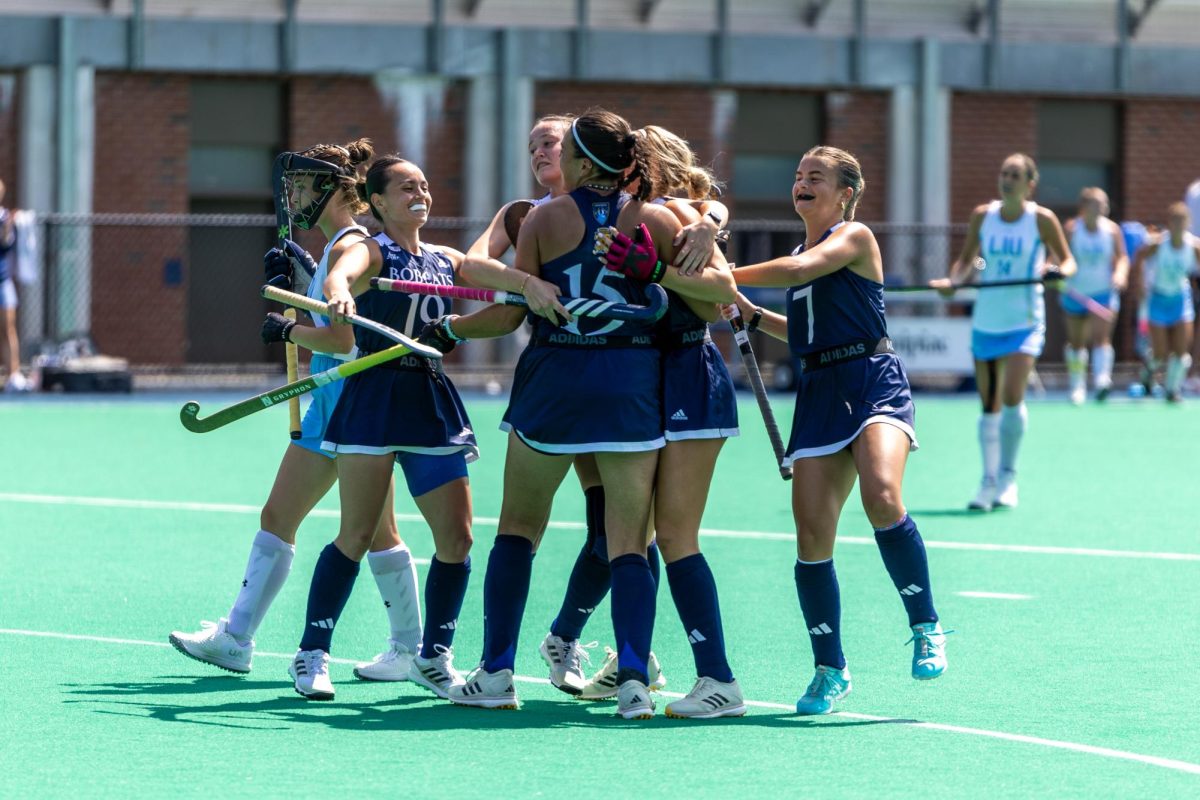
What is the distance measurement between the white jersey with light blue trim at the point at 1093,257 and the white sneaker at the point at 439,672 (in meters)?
17.6

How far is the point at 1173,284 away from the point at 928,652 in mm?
17116

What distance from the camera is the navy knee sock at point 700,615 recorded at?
6.56 m

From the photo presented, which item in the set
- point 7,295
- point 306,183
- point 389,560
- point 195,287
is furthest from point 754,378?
point 195,287

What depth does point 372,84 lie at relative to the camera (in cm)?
2778

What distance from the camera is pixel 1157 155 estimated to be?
31.0m

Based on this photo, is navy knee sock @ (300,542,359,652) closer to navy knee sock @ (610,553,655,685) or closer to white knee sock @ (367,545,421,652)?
white knee sock @ (367,545,421,652)

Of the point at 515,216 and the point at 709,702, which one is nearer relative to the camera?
the point at 709,702

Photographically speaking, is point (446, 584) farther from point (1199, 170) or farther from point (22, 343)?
point (1199, 170)

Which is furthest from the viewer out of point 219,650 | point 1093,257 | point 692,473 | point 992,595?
point 1093,257

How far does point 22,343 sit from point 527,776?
21101 millimetres

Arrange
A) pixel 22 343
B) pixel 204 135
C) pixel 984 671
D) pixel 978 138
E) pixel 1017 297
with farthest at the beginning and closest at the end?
1. pixel 978 138
2. pixel 204 135
3. pixel 22 343
4. pixel 1017 297
5. pixel 984 671

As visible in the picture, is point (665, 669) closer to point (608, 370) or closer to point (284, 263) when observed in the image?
point (608, 370)

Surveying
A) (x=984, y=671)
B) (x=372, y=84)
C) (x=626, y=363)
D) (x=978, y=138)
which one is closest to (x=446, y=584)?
(x=626, y=363)

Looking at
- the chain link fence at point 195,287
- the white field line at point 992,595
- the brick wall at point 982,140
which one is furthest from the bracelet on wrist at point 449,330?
the brick wall at point 982,140
